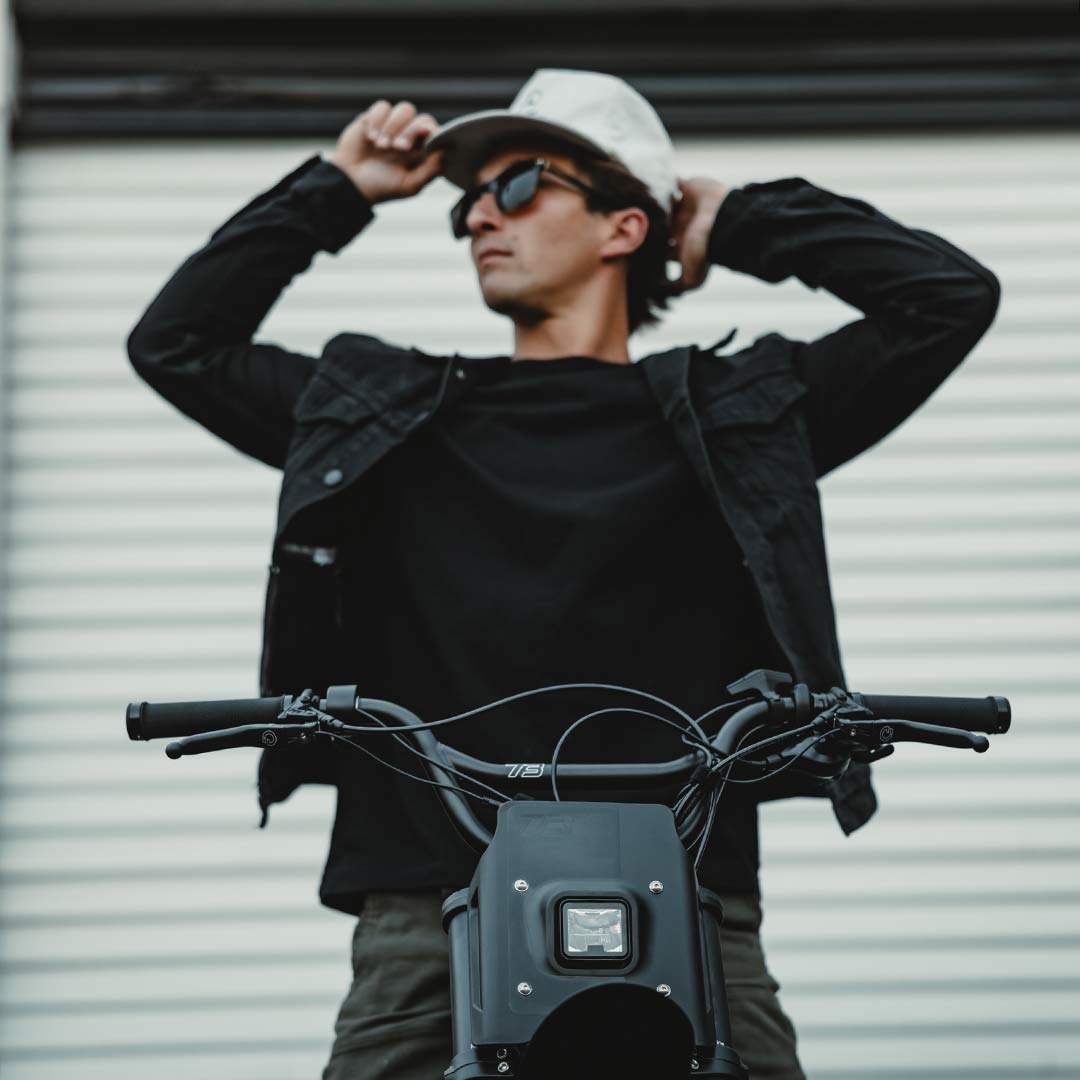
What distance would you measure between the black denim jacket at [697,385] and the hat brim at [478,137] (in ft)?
0.65

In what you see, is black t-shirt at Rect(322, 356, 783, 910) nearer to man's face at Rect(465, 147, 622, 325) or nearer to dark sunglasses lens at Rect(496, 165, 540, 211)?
man's face at Rect(465, 147, 622, 325)

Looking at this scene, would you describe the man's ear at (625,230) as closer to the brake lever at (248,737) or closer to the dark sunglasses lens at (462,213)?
the dark sunglasses lens at (462,213)

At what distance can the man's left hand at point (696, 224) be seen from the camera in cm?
371

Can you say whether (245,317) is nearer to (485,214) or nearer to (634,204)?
(485,214)

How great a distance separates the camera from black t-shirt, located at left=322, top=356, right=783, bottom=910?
304cm

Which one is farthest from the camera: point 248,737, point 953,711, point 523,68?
point 523,68

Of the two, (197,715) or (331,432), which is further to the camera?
(331,432)

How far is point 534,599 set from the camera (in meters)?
3.11

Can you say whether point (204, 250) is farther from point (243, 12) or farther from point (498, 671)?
point (243, 12)

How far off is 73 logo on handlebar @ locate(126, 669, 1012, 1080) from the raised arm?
4.41 feet

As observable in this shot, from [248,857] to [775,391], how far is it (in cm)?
224

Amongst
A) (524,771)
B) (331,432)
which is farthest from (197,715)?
(331,432)

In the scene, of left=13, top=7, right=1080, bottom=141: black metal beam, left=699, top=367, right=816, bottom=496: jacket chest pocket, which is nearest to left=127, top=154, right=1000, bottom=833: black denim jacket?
left=699, top=367, right=816, bottom=496: jacket chest pocket

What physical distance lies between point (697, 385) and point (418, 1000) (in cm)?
122
